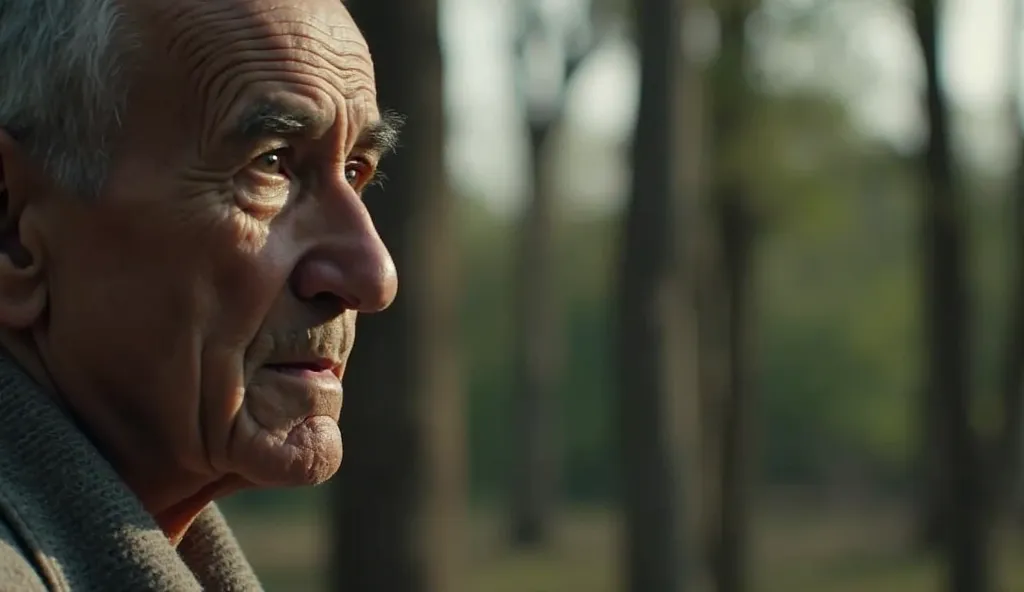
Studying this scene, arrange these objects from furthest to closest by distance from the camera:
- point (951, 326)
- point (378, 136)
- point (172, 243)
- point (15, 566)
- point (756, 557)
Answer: point (756, 557) → point (951, 326) → point (378, 136) → point (172, 243) → point (15, 566)

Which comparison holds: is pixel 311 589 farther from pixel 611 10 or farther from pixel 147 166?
pixel 147 166

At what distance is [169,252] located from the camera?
2.17 meters

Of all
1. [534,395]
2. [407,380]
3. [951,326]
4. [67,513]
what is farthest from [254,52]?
[534,395]

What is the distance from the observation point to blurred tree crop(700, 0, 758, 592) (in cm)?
1752

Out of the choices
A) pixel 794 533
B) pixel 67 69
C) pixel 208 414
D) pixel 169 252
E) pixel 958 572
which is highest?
pixel 67 69

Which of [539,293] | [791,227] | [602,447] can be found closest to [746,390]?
[791,227]

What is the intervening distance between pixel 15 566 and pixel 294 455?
45 centimetres

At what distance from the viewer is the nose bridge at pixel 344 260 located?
222cm

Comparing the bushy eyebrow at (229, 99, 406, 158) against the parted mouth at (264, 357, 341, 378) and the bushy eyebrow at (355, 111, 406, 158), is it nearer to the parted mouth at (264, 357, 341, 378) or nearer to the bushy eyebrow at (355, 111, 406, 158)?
the bushy eyebrow at (355, 111, 406, 158)

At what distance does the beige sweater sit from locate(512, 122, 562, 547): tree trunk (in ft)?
85.4

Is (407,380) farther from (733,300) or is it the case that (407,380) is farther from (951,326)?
(733,300)

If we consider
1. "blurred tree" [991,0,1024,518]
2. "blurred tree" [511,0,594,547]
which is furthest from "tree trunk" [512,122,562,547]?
"blurred tree" [991,0,1024,518]

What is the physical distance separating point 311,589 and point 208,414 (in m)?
20.6

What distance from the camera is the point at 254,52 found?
2240 millimetres
